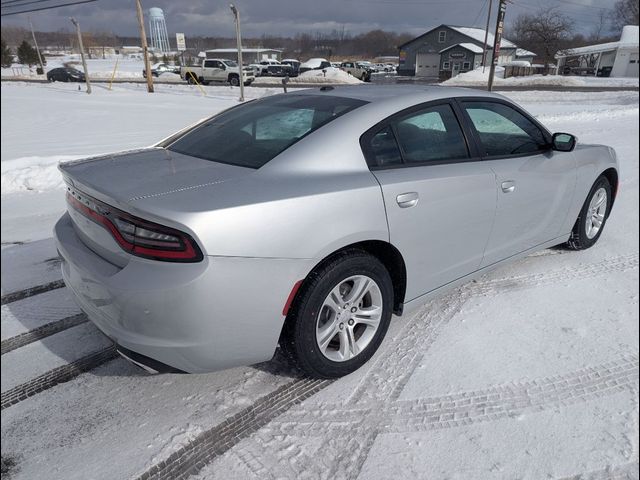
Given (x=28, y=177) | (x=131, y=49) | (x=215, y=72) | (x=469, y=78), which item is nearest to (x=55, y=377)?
(x=28, y=177)

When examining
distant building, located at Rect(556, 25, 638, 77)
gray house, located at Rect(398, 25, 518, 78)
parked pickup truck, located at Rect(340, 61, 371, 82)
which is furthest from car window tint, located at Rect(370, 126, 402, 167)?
distant building, located at Rect(556, 25, 638, 77)

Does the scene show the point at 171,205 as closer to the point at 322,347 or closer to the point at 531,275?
the point at 322,347

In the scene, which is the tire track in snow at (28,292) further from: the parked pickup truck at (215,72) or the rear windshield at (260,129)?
the parked pickup truck at (215,72)

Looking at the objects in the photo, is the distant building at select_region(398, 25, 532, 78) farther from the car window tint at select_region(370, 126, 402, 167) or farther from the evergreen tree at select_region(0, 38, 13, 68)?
the evergreen tree at select_region(0, 38, 13, 68)

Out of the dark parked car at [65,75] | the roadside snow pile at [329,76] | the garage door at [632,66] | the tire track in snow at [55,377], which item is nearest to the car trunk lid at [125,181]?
the tire track in snow at [55,377]

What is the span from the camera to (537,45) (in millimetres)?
12102

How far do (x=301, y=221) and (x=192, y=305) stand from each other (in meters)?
0.59

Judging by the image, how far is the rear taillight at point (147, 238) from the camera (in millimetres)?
1825

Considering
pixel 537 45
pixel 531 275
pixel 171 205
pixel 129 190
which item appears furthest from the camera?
pixel 537 45

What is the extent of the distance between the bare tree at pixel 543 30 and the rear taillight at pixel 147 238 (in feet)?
33.8

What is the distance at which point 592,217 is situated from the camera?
13.6 ft

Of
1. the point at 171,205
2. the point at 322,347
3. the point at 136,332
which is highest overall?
the point at 171,205

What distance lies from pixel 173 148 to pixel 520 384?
2460 millimetres

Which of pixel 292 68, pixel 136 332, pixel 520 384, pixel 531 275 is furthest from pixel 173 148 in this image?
pixel 292 68
